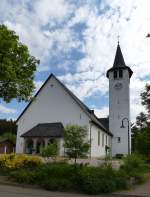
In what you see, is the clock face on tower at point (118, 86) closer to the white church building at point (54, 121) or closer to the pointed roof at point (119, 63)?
the pointed roof at point (119, 63)

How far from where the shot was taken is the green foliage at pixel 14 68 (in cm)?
2245

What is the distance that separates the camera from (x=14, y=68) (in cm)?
2389

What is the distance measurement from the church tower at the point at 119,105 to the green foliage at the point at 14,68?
30.3 meters

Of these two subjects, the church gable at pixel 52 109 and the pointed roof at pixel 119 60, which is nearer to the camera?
the church gable at pixel 52 109

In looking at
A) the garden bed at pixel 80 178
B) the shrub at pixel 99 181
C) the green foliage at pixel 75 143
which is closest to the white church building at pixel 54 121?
the green foliage at pixel 75 143

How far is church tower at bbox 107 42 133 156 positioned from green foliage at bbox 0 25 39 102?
30334 mm

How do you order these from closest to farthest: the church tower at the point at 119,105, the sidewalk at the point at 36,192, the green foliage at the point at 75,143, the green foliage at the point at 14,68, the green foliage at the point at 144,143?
1. the sidewalk at the point at 36,192
2. the green foliage at the point at 75,143
3. the green foliage at the point at 14,68
4. the green foliage at the point at 144,143
5. the church tower at the point at 119,105

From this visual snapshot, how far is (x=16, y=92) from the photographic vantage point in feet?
82.9

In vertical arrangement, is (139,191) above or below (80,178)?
below

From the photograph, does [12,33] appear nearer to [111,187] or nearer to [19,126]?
[111,187]

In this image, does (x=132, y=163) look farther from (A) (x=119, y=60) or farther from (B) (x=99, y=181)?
(A) (x=119, y=60)

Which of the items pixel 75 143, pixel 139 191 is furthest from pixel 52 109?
pixel 139 191

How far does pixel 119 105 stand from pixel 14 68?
3355cm

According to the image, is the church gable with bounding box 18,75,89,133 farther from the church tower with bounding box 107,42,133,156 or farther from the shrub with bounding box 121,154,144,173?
the shrub with bounding box 121,154,144,173
